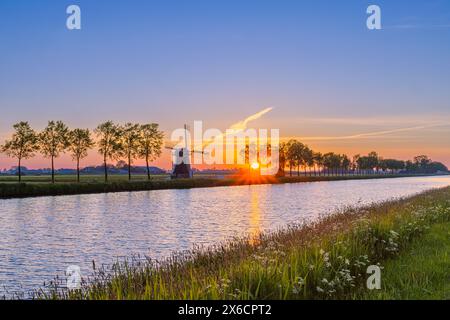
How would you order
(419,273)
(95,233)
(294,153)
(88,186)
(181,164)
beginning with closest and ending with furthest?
(419,273)
(95,233)
(88,186)
(181,164)
(294,153)

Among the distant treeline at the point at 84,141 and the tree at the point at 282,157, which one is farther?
the tree at the point at 282,157

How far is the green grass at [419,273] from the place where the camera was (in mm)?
10398

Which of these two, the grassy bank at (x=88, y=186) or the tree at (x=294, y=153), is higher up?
the tree at (x=294, y=153)

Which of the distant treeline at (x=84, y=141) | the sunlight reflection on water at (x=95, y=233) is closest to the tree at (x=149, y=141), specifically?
the distant treeline at (x=84, y=141)

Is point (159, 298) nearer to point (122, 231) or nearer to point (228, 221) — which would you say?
point (122, 231)

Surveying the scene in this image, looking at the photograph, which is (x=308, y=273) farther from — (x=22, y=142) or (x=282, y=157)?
(x=282, y=157)

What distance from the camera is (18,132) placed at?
92.8 metres

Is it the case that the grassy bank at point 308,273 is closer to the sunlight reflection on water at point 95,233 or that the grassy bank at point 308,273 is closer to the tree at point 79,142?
the sunlight reflection on water at point 95,233

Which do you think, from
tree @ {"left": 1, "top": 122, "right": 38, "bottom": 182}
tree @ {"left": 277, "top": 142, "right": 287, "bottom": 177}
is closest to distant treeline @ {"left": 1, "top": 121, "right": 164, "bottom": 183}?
tree @ {"left": 1, "top": 122, "right": 38, "bottom": 182}

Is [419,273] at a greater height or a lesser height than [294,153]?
lesser

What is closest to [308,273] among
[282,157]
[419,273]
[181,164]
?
[419,273]

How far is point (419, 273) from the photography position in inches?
485

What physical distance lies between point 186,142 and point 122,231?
368 feet
